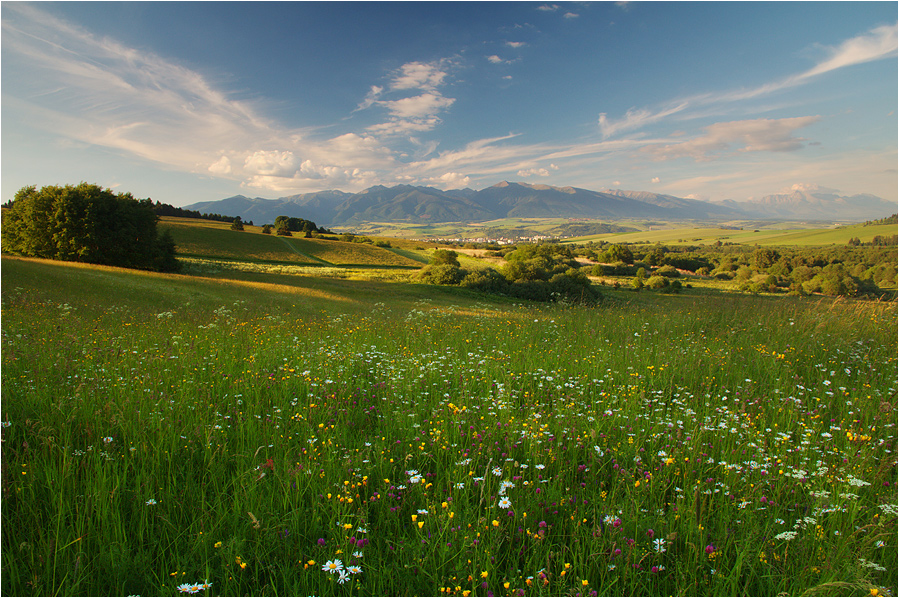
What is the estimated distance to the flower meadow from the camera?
102 inches

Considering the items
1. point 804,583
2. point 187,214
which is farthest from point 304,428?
point 187,214

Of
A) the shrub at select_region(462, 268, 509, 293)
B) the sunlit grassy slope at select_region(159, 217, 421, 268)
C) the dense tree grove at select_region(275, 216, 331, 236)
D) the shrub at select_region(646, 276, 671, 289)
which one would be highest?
the dense tree grove at select_region(275, 216, 331, 236)

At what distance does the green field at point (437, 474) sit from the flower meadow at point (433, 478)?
1.0 inches

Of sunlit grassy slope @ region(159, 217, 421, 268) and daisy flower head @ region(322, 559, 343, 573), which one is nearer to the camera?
daisy flower head @ region(322, 559, 343, 573)

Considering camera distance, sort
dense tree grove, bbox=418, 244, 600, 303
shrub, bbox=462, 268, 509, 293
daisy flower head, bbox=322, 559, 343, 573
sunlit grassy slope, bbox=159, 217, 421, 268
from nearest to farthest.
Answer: daisy flower head, bbox=322, 559, 343, 573 < shrub, bbox=462, 268, 509, 293 < dense tree grove, bbox=418, 244, 600, 303 < sunlit grassy slope, bbox=159, 217, 421, 268

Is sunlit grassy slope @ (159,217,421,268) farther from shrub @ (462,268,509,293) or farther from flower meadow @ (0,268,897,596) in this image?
flower meadow @ (0,268,897,596)

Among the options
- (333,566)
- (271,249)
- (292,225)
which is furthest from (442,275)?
(292,225)

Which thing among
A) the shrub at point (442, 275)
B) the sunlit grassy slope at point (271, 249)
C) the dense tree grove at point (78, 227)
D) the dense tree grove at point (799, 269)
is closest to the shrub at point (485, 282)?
the shrub at point (442, 275)

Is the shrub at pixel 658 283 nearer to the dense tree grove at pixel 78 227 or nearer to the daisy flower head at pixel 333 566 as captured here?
the dense tree grove at pixel 78 227

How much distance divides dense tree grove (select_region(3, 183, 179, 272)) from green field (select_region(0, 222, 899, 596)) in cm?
4388

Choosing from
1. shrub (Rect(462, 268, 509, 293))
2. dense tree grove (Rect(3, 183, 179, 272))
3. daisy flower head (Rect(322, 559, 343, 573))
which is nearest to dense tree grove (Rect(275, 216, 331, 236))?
dense tree grove (Rect(3, 183, 179, 272))

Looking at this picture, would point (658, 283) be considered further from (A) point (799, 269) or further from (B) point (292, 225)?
(B) point (292, 225)

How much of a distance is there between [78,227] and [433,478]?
53073 mm

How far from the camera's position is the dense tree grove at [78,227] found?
39.4m
